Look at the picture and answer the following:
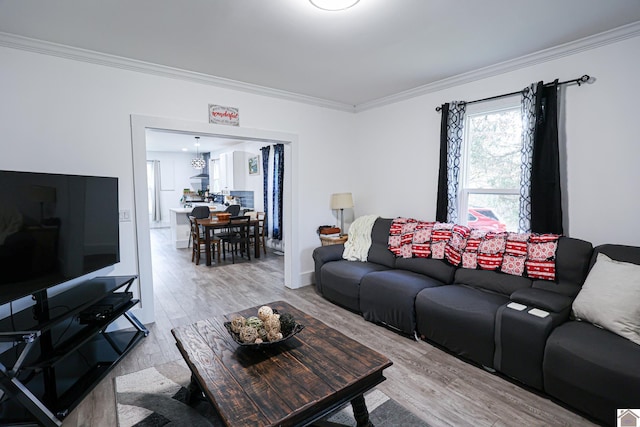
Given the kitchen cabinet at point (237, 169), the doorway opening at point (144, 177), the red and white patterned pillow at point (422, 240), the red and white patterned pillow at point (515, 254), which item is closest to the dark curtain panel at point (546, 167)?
the red and white patterned pillow at point (515, 254)

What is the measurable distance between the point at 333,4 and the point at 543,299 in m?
2.58

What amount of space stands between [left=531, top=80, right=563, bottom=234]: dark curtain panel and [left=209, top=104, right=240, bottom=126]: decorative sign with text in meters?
3.13

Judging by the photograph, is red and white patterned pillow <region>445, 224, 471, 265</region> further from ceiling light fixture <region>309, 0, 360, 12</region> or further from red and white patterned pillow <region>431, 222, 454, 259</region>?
ceiling light fixture <region>309, 0, 360, 12</region>

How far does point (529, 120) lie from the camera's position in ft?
9.43

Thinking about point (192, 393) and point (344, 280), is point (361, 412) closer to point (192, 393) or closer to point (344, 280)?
point (192, 393)

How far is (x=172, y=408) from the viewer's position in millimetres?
1980

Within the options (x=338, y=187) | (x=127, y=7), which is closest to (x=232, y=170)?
(x=338, y=187)

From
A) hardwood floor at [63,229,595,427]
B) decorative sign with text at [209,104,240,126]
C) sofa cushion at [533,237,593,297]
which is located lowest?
hardwood floor at [63,229,595,427]

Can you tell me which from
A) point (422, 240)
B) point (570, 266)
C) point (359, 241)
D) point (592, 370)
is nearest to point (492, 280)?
point (570, 266)

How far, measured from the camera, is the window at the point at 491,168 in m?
3.18

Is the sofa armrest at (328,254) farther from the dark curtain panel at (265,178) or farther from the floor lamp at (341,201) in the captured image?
the dark curtain panel at (265,178)

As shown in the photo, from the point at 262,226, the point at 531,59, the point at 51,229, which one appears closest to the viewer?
the point at 51,229

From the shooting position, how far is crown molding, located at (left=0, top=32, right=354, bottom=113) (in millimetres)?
2455

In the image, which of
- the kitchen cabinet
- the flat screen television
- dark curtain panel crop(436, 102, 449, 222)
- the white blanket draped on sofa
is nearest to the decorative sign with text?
the flat screen television
